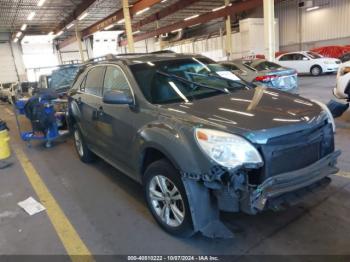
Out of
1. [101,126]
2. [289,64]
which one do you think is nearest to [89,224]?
A: [101,126]

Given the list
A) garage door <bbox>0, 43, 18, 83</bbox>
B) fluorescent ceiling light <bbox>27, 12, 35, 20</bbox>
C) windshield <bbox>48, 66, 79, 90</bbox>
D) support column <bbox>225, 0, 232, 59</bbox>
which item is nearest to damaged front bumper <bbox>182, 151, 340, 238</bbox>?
windshield <bbox>48, 66, 79, 90</bbox>

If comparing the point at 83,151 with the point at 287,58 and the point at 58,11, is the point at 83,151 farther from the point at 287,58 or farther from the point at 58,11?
the point at 58,11

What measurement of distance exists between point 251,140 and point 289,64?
55.4 feet

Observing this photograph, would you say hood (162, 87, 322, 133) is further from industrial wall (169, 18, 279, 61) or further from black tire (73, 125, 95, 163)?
industrial wall (169, 18, 279, 61)

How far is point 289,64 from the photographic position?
57.5ft

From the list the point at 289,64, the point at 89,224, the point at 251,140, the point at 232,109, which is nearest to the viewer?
the point at 251,140

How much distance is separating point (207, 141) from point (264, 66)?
26.4 ft

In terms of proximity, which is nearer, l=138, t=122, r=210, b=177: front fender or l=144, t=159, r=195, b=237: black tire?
l=138, t=122, r=210, b=177: front fender

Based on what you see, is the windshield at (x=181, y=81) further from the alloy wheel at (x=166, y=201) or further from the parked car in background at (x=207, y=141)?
the alloy wheel at (x=166, y=201)

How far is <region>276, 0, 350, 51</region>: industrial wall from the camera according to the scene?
1939 cm

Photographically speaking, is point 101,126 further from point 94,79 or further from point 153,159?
point 153,159

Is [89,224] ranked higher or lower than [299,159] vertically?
lower

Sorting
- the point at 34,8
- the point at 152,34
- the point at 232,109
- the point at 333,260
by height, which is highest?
Result: the point at 34,8

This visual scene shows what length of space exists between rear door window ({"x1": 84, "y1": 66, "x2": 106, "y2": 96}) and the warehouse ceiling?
43.1ft
